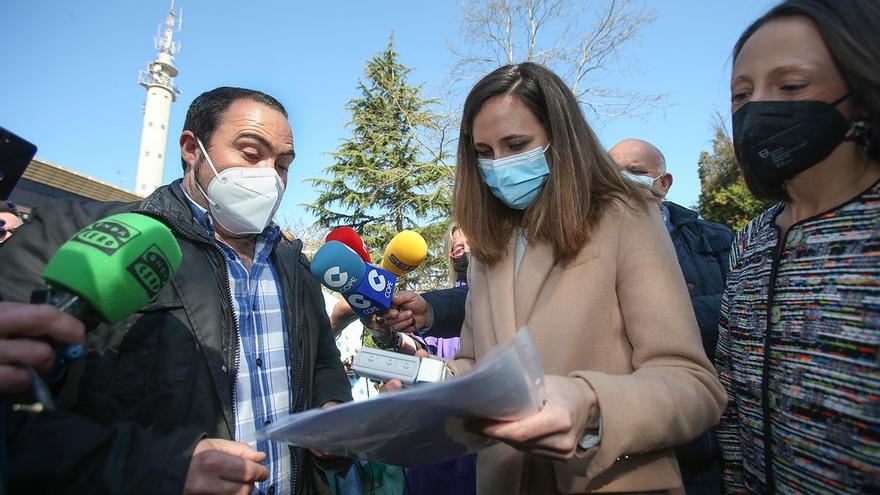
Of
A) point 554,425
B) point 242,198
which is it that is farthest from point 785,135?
point 242,198

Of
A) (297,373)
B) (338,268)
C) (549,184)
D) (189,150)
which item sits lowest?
(297,373)

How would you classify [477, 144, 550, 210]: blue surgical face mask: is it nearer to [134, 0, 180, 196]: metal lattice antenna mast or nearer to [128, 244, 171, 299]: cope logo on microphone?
[128, 244, 171, 299]: cope logo on microphone

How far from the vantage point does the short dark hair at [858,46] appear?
1.29 m

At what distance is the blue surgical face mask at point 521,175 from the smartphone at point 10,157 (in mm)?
1505

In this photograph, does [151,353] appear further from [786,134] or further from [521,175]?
[786,134]

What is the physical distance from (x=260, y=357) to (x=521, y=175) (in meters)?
1.31

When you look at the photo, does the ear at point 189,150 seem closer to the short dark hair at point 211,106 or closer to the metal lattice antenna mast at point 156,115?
the short dark hair at point 211,106

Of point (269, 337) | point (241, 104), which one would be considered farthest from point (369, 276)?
point (241, 104)

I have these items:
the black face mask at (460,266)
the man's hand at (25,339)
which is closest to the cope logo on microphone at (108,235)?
the man's hand at (25,339)

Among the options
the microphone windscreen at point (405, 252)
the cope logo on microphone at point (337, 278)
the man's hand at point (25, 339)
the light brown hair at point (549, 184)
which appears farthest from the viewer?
the microphone windscreen at point (405, 252)

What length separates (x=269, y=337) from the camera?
2.12 meters

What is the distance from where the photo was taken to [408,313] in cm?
249

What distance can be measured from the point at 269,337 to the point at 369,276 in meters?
0.51

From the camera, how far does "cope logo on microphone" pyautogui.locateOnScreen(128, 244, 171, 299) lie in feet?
4.31
